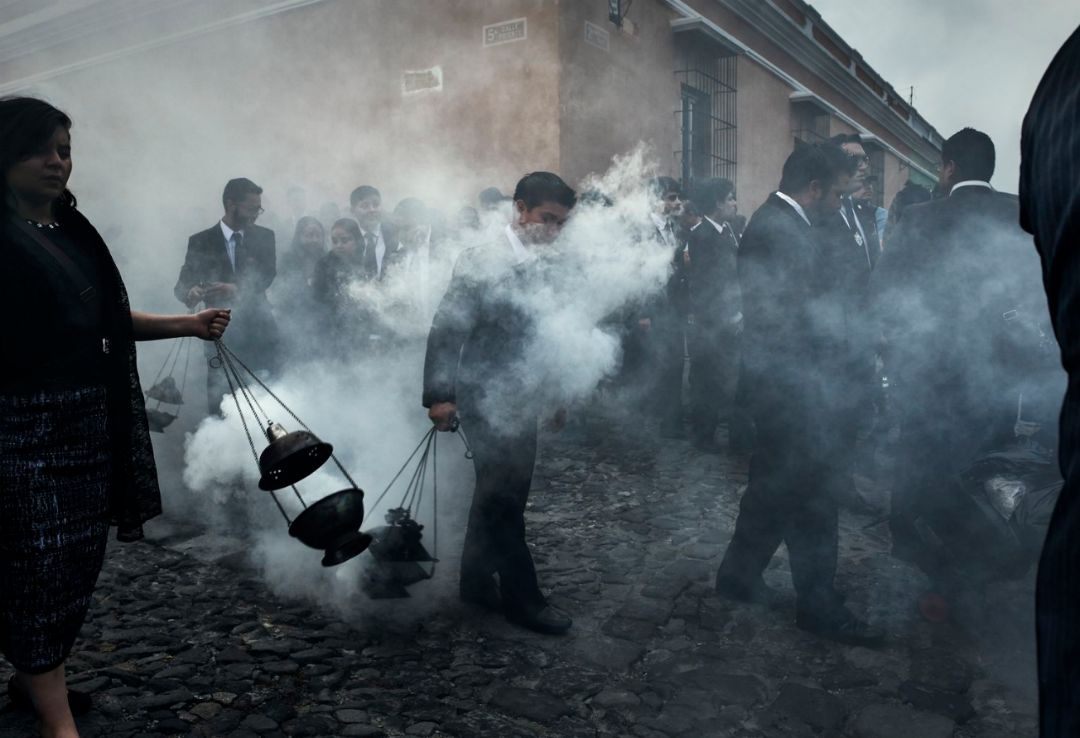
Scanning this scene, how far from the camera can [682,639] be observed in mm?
3502

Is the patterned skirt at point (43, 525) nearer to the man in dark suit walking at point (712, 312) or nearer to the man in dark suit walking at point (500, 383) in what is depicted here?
the man in dark suit walking at point (500, 383)

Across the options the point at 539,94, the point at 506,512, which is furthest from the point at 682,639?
the point at 539,94

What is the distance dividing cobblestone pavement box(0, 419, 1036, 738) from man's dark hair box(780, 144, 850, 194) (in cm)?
190

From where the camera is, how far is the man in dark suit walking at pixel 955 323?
3.81 metres

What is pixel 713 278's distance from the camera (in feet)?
23.0

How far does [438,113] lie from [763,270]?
7255mm

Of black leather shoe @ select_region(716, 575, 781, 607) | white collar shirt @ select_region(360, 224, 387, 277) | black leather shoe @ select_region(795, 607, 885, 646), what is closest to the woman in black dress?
black leather shoe @ select_region(716, 575, 781, 607)

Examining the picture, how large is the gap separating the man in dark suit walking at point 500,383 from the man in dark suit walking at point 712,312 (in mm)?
3578

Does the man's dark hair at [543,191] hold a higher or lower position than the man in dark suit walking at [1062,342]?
higher

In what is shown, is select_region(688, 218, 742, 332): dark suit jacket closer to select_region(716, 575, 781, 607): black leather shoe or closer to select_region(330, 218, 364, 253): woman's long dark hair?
select_region(330, 218, 364, 253): woman's long dark hair

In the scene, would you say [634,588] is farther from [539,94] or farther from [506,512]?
[539,94]

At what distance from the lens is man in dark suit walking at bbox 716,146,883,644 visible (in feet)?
11.6

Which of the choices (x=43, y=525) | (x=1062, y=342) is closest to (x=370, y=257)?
(x=43, y=525)

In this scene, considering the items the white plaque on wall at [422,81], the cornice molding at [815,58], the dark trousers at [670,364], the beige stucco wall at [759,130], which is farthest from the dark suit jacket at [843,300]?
the beige stucco wall at [759,130]
